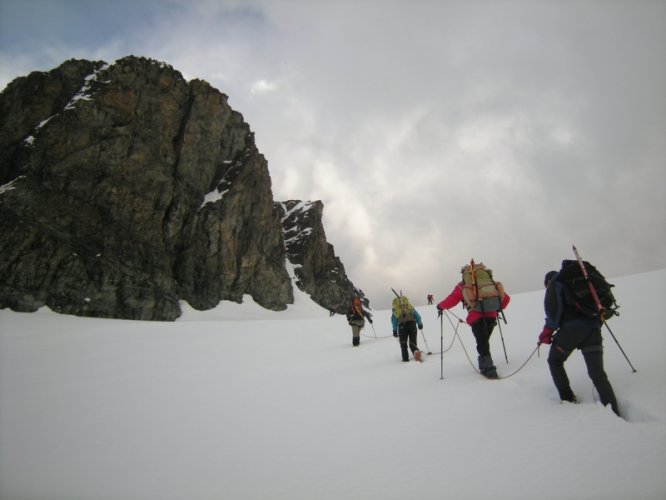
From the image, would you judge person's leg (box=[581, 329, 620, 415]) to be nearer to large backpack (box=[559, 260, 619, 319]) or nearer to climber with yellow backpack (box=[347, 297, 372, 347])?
large backpack (box=[559, 260, 619, 319])

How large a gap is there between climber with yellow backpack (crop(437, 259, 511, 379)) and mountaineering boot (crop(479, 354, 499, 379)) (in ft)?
0.05

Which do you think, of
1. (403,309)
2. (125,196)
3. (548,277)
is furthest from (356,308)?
(125,196)

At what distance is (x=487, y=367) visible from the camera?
5340mm

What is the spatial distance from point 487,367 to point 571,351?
1554 mm

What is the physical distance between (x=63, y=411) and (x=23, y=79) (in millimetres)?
56535

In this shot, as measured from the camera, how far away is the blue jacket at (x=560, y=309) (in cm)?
404

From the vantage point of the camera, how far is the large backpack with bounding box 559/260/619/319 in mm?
4004

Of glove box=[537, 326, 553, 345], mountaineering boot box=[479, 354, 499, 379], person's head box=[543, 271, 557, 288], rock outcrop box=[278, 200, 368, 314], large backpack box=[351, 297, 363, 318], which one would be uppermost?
rock outcrop box=[278, 200, 368, 314]

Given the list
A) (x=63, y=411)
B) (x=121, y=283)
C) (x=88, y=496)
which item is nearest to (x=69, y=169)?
(x=121, y=283)

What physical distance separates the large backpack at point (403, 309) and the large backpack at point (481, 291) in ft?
7.58

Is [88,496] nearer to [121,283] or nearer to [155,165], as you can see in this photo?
[121,283]

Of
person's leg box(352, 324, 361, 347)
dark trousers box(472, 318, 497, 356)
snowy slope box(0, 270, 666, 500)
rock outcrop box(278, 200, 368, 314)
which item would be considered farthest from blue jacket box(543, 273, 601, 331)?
rock outcrop box(278, 200, 368, 314)

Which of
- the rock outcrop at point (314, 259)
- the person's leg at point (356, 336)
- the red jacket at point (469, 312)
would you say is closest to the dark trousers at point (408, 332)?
the red jacket at point (469, 312)

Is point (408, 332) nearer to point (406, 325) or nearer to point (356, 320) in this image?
point (406, 325)
